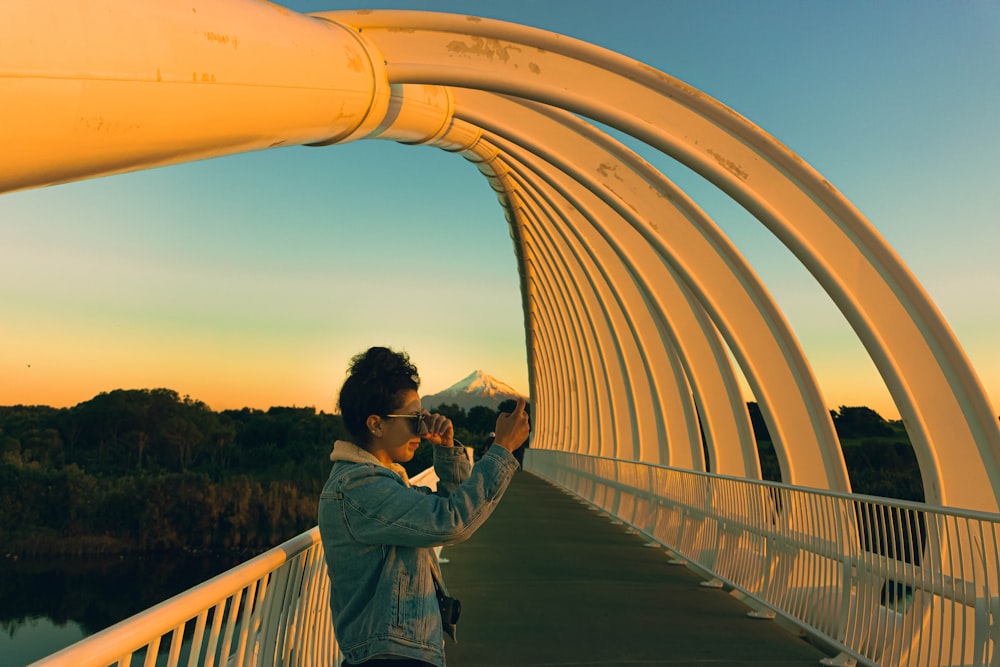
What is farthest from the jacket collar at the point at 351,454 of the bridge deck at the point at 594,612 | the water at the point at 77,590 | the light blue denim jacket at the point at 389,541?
the water at the point at 77,590

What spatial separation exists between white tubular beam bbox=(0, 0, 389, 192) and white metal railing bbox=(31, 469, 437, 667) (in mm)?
1868

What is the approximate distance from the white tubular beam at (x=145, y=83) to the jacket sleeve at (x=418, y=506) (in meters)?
1.84

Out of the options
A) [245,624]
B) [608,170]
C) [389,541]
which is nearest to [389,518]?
[389,541]

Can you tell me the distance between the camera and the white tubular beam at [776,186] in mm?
9180

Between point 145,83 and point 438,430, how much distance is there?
2.02 m

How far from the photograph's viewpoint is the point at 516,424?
3.20 m

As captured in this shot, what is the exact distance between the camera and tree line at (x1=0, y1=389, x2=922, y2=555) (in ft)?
275

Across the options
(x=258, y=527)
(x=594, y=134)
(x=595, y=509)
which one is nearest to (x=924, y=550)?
(x=594, y=134)

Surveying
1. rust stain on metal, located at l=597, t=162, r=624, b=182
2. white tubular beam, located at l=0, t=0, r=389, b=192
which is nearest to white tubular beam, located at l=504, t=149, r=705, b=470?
rust stain on metal, located at l=597, t=162, r=624, b=182

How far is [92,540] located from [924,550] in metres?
91.4

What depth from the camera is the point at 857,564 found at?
6891 millimetres

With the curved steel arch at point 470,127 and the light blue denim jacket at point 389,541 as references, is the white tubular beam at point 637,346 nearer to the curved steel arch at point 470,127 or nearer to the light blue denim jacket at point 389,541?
the curved steel arch at point 470,127

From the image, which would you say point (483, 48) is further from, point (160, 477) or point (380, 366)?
point (160, 477)

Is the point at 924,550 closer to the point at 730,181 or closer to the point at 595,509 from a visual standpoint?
the point at 730,181
